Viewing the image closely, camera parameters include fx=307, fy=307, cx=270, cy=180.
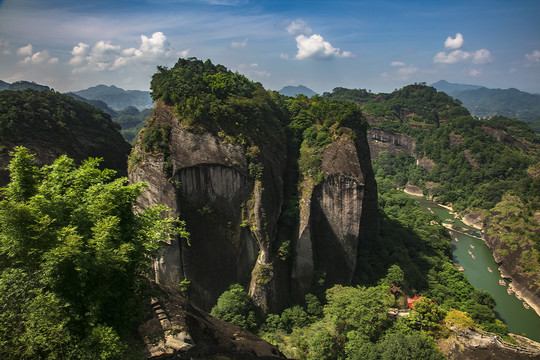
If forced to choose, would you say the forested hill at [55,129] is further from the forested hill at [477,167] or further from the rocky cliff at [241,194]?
the forested hill at [477,167]

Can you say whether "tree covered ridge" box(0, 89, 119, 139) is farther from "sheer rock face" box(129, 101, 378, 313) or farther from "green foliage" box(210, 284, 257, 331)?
"green foliage" box(210, 284, 257, 331)

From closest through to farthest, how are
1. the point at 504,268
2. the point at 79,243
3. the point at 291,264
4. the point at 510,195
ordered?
the point at 79,243, the point at 291,264, the point at 504,268, the point at 510,195

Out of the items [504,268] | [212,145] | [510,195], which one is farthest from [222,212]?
[510,195]

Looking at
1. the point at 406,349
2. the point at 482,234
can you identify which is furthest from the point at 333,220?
the point at 482,234

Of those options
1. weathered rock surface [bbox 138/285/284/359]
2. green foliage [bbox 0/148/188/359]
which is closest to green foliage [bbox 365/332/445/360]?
weathered rock surface [bbox 138/285/284/359]

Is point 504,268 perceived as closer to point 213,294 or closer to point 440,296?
point 440,296

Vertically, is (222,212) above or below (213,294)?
above

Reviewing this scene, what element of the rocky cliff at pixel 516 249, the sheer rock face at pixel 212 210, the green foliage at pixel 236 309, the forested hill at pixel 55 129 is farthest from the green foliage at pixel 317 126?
the rocky cliff at pixel 516 249
